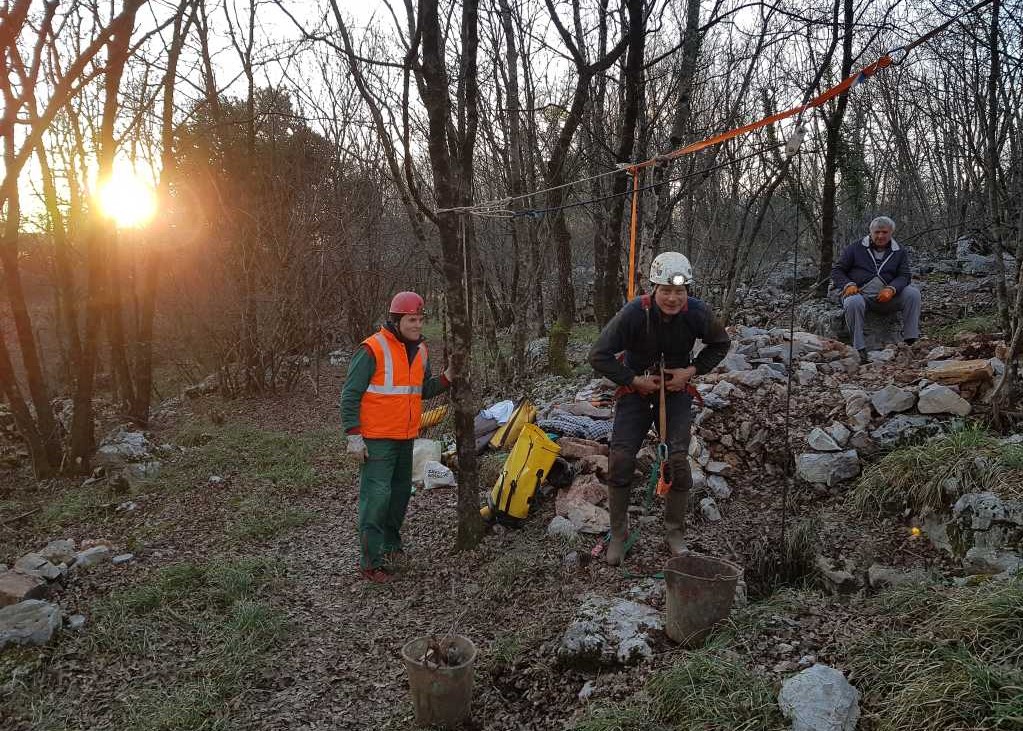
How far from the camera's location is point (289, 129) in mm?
14094

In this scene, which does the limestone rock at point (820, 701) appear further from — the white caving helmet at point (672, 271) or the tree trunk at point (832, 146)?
the tree trunk at point (832, 146)

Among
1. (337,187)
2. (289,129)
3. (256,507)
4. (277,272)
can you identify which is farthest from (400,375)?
(289,129)

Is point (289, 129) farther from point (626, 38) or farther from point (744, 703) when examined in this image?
point (744, 703)

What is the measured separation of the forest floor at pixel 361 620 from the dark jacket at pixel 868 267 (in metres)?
3.09

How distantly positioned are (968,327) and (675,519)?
19.7 feet

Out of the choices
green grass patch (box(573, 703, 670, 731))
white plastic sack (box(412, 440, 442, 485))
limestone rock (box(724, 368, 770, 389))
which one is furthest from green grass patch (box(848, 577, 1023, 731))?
white plastic sack (box(412, 440, 442, 485))

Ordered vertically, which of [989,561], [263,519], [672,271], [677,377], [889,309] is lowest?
[263,519]

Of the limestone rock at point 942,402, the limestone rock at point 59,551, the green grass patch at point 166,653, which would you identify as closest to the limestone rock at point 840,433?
the limestone rock at point 942,402

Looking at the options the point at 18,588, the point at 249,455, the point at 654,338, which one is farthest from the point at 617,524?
the point at 249,455

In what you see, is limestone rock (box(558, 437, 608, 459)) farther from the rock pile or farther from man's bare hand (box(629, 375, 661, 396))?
the rock pile

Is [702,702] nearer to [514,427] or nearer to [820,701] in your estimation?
[820,701]

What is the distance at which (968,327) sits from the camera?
7.57 m

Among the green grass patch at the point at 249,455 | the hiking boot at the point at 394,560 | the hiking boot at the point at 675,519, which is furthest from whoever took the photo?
the green grass patch at the point at 249,455

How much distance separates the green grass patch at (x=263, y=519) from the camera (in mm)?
5060
